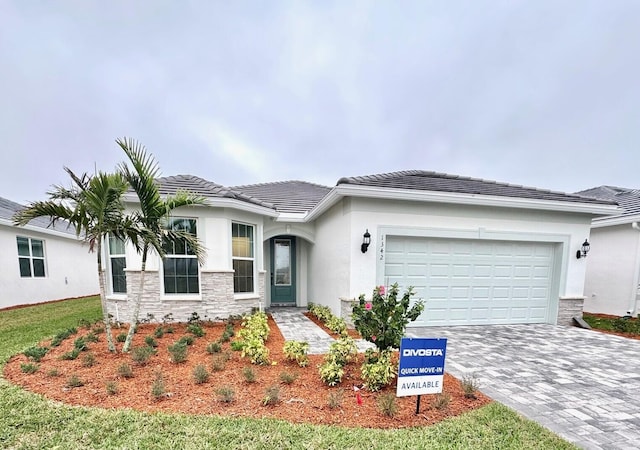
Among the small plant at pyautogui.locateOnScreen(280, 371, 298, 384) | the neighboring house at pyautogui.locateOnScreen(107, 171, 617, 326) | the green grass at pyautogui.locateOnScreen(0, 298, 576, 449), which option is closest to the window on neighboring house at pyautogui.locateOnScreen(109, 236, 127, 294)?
the neighboring house at pyautogui.locateOnScreen(107, 171, 617, 326)

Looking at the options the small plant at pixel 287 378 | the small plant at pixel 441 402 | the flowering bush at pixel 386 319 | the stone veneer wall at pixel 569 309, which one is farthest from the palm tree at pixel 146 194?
the stone veneer wall at pixel 569 309

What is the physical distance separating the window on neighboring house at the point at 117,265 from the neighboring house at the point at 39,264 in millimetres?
2228

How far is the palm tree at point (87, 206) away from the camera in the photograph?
4.08 meters

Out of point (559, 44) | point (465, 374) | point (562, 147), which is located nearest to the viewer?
point (465, 374)

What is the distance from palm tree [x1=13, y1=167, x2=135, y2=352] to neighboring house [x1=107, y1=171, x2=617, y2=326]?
8.04 feet

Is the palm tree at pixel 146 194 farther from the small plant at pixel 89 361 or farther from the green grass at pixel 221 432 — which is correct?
the green grass at pixel 221 432

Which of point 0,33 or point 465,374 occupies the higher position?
point 0,33

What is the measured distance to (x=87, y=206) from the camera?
4.15 meters

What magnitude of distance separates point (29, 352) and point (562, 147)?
22.2 m

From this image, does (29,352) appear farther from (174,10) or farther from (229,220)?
(174,10)

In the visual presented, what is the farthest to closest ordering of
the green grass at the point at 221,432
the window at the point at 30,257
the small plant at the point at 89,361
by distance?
the window at the point at 30,257, the small plant at the point at 89,361, the green grass at the point at 221,432

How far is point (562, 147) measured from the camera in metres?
14.7

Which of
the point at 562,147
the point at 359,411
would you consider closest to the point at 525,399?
the point at 359,411

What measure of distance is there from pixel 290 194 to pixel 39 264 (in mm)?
11189
